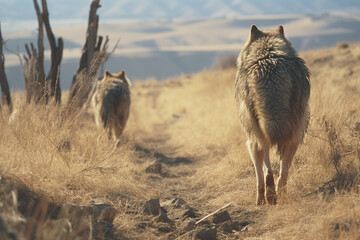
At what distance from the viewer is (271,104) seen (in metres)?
4.92

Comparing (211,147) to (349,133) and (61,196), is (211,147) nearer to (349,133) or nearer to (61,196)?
(349,133)

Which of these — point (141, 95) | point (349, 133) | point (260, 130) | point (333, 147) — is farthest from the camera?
point (141, 95)

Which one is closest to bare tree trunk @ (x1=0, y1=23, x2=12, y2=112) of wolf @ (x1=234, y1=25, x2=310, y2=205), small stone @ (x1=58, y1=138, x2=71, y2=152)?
small stone @ (x1=58, y1=138, x2=71, y2=152)

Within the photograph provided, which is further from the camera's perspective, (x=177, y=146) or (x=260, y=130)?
(x=177, y=146)

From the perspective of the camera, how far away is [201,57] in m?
101

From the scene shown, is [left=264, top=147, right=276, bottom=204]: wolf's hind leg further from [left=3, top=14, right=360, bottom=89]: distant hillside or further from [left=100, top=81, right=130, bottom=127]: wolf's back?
[left=3, top=14, right=360, bottom=89]: distant hillside

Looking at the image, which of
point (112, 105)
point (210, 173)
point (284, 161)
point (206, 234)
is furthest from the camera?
point (112, 105)

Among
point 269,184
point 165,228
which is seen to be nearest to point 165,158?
point 269,184

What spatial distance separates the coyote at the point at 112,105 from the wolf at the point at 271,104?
4237mm

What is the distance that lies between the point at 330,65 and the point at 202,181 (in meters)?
10.5

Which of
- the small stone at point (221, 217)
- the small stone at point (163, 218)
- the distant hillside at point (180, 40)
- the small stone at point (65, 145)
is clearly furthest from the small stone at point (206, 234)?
the distant hillside at point (180, 40)

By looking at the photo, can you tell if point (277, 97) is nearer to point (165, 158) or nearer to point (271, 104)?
point (271, 104)

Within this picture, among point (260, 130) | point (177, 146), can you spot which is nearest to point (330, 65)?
point (177, 146)

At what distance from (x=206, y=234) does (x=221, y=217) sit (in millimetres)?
573
